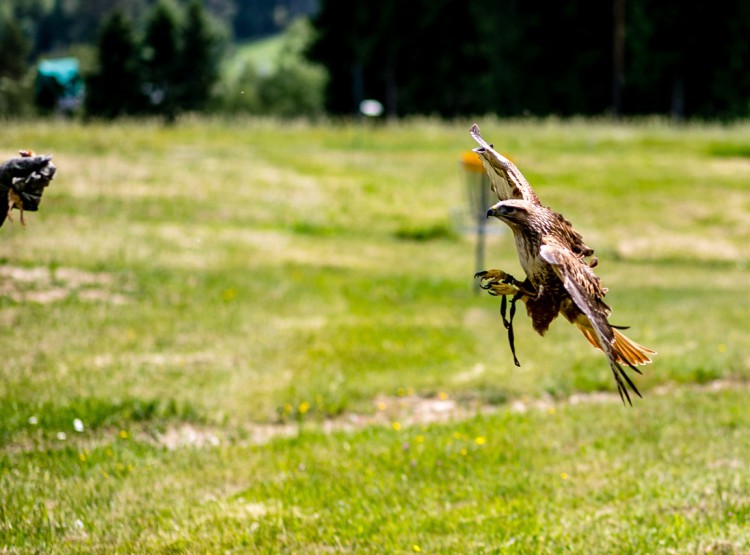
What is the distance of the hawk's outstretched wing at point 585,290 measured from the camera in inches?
134

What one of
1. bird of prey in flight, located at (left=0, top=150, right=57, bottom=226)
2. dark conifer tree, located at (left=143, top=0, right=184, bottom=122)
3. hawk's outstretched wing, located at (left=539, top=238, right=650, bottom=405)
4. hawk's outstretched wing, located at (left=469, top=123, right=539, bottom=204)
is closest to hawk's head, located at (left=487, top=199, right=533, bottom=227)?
hawk's outstretched wing, located at (left=539, top=238, right=650, bottom=405)

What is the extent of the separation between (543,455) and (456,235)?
44.0 ft

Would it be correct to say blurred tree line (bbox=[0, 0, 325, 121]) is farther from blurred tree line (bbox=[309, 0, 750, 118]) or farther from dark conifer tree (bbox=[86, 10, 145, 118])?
blurred tree line (bbox=[309, 0, 750, 118])

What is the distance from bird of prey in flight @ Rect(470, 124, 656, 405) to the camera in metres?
3.48

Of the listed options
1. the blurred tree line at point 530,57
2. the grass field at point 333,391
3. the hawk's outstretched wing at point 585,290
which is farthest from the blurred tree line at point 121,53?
the hawk's outstretched wing at point 585,290

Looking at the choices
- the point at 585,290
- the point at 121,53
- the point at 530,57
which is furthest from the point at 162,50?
the point at 585,290

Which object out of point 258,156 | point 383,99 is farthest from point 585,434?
point 383,99

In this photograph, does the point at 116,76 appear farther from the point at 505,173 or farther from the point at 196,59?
the point at 505,173

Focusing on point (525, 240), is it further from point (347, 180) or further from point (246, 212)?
point (347, 180)

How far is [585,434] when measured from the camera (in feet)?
23.9

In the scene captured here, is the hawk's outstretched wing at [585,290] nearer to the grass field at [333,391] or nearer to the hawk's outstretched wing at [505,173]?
the hawk's outstretched wing at [505,173]

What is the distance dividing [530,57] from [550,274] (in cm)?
5417

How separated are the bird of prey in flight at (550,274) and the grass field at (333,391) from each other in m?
1.86

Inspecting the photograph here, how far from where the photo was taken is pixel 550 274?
3643 millimetres
